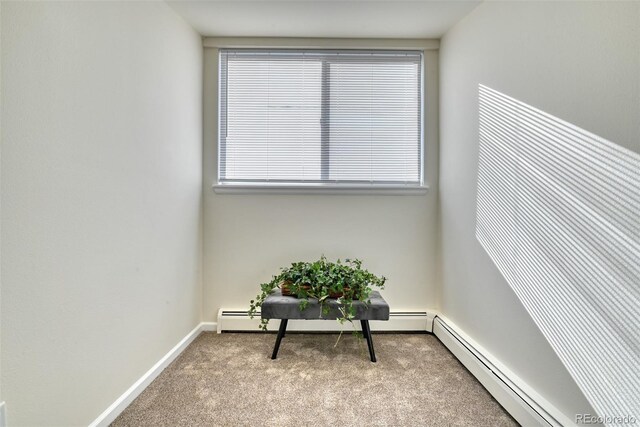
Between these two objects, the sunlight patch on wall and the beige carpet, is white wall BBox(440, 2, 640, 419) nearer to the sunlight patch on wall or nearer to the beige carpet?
the sunlight patch on wall

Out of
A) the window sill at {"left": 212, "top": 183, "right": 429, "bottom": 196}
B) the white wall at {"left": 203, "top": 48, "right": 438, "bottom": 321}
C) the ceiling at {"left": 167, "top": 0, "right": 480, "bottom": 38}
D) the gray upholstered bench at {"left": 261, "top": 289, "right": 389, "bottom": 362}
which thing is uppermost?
the ceiling at {"left": 167, "top": 0, "right": 480, "bottom": 38}

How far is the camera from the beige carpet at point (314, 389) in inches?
58.1

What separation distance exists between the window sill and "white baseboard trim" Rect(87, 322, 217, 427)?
1.10 metres

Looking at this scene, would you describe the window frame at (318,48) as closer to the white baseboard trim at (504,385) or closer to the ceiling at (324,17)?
the ceiling at (324,17)

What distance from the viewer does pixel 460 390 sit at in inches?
67.5

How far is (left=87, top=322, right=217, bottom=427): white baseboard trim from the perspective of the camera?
1401 millimetres

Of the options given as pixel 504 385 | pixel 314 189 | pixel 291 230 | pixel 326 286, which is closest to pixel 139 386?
pixel 326 286

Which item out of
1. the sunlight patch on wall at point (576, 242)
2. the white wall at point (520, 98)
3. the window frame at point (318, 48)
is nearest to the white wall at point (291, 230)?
the window frame at point (318, 48)

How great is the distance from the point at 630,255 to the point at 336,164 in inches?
73.8

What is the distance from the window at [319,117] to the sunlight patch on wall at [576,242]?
985 millimetres

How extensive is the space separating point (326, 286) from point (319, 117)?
4.43 ft

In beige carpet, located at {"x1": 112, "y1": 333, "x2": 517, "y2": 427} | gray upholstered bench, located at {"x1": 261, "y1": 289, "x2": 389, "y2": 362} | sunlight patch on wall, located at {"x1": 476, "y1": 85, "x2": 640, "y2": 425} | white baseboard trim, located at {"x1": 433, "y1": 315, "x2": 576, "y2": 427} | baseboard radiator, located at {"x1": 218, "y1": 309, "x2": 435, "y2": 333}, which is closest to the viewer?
sunlight patch on wall, located at {"x1": 476, "y1": 85, "x2": 640, "y2": 425}

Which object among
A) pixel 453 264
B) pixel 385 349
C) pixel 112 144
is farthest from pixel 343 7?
pixel 385 349

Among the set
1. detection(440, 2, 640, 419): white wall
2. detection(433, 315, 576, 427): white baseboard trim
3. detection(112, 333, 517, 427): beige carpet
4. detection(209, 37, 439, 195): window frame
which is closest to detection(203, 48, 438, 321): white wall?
detection(209, 37, 439, 195): window frame
